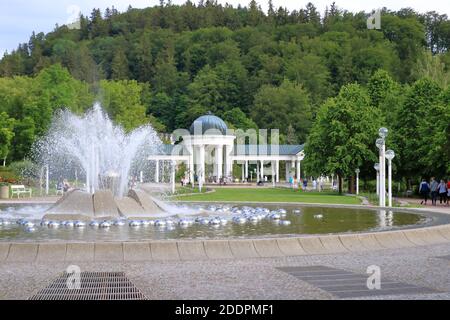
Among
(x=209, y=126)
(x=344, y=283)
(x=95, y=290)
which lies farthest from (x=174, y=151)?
(x=95, y=290)

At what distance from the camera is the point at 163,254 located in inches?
501

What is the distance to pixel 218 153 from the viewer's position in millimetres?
87938

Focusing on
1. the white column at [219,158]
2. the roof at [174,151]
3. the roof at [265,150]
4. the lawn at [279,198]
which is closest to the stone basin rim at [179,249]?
the lawn at [279,198]

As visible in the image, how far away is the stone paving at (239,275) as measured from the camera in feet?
30.7

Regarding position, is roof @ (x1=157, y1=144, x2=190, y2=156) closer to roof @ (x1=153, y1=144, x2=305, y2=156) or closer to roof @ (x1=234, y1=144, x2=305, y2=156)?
roof @ (x1=153, y1=144, x2=305, y2=156)

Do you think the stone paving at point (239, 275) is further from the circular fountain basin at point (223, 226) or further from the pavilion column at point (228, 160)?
the pavilion column at point (228, 160)

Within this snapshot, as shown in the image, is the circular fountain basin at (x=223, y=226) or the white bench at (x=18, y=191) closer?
the circular fountain basin at (x=223, y=226)

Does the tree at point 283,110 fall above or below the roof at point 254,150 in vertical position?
above

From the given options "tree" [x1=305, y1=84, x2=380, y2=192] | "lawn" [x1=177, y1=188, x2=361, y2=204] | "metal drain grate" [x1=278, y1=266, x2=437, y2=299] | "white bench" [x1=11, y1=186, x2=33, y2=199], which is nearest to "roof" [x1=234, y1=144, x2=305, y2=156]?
"tree" [x1=305, y1=84, x2=380, y2=192]

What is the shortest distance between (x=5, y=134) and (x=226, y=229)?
4829cm

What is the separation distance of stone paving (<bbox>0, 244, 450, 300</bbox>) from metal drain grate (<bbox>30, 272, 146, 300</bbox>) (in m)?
0.17

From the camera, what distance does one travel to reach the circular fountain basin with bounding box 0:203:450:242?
15.9 m

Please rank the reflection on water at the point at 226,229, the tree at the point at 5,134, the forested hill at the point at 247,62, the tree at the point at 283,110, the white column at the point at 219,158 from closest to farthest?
the reflection on water at the point at 226,229 → the tree at the point at 5,134 → the white column at the point at 219,158 → the tree at the point at 283,110 → the forested hill at the point at 247,62
